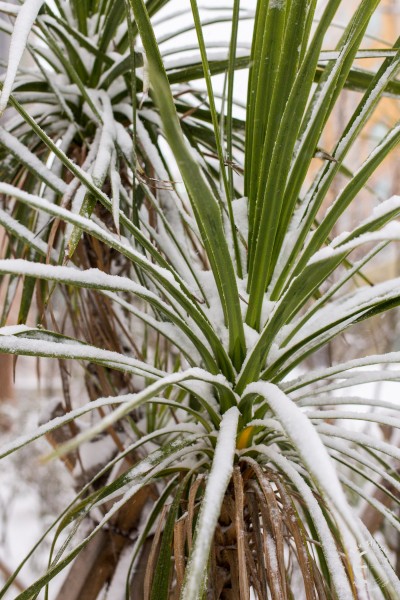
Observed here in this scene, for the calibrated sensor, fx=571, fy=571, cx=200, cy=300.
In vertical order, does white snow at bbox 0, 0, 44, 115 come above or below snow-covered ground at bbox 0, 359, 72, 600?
above

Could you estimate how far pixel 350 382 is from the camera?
551mm

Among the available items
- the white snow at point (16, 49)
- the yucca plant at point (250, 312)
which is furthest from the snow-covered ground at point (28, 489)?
the white snow at point (16, 49)

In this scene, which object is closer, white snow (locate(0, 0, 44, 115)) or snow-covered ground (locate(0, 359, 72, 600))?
white snow (locate(0, 0, 44, 115))

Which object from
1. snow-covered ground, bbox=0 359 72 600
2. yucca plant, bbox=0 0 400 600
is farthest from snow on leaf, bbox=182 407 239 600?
snow-covered ground, bbox=0 359 72 600

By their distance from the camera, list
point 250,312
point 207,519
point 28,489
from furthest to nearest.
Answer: point 28,489
point 250,312
point 207,519

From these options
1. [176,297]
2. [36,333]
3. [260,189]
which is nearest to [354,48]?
[260,189]

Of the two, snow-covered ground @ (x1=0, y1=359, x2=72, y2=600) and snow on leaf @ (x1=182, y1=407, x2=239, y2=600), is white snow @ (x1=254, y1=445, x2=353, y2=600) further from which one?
snow-covered ground @ (x1=0, y1=359, x2=72, y2=600)

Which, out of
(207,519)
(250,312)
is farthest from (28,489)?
(207,519)

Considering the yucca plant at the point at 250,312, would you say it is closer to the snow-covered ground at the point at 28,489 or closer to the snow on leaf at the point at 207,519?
the snow on leaf at the point at 207,519

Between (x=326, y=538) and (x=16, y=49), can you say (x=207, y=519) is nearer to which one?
(x=326, y=538)

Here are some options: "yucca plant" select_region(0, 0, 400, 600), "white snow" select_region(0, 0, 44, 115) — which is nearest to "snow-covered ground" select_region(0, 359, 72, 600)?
"yucca plant" select_region(0, 0, 400, 600)

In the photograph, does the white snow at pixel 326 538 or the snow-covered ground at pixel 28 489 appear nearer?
the white snow at pixel 326 538

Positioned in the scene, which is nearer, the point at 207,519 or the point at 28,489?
the point at 207,519

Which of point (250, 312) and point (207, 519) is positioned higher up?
point (250, 312)
